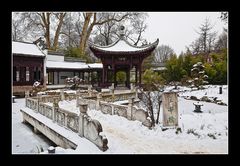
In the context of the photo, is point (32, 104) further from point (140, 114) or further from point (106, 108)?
point (140, 114)

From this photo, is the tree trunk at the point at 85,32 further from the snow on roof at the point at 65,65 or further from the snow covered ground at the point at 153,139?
the snow covered ground at the point at 153,139

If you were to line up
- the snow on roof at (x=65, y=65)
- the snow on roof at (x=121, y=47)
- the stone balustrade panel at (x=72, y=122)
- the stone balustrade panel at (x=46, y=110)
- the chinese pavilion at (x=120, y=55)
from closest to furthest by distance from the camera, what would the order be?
the stone balustrade panel at (x=72, y=122) → the stone balustrade panel at (x=46, y=110) → the chinese pavilion at (x=120, y=55) → the snow on roof at (x=121, y=47) → the snow on roof at (x=65, y=65)

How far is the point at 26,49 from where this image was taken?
19.7m

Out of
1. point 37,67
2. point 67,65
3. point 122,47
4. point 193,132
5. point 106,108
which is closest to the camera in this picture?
point 193,132

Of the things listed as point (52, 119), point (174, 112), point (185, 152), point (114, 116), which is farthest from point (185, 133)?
point (52, 119)

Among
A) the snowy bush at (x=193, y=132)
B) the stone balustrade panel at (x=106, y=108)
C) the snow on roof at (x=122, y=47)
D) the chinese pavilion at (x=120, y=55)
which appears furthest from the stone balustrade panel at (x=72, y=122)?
the snow on roof at (x=122, y=47)

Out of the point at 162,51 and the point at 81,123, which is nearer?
the point at 81,123

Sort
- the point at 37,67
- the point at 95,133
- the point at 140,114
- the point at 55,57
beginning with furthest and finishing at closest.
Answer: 1. the point at 55,57
2. the point at 37,67
3. the point at 140,114
4. the point at 95,133

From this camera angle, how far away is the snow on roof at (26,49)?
18672 mm

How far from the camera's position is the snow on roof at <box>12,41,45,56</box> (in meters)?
18.7

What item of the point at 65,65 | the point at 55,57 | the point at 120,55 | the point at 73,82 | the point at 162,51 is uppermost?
the point at 162,51

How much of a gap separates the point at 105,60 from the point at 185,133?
46.1ft

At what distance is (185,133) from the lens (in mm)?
6594

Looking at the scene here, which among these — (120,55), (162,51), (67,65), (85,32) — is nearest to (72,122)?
(120,55)
